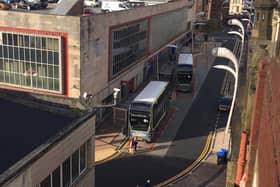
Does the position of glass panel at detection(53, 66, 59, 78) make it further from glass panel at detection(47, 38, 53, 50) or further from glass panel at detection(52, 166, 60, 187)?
A: glass panel at detection(52, 166, 60, 187)

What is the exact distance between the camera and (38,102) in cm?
2223

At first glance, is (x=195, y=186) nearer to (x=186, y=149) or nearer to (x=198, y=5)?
(x=186, y=149)

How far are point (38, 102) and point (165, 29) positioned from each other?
149ft

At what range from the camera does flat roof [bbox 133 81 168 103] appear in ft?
111

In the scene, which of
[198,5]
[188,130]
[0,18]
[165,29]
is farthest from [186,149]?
[198,5]

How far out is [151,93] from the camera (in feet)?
117

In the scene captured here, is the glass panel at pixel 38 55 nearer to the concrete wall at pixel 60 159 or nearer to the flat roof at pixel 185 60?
the concrete wall at pixel 60 159

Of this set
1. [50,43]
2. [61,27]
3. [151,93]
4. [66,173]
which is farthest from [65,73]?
[66,173]

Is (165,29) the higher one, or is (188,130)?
(165,29)

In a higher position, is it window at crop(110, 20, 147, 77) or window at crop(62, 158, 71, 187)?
window at crop(110, 20, 147, 77)

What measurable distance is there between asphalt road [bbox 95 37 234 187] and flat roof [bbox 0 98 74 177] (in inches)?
330

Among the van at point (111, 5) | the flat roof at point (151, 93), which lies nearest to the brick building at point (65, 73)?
the flat roof at point (151, 93)

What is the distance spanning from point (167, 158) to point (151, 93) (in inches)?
281

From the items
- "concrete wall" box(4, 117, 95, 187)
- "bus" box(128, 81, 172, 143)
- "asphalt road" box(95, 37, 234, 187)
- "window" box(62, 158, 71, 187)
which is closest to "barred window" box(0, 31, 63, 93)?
"bus" box(128, 81, 172, 143)
